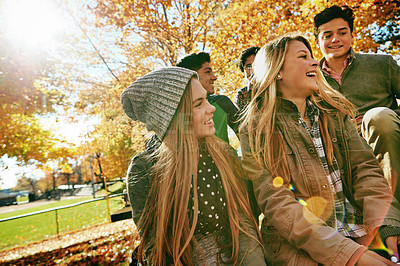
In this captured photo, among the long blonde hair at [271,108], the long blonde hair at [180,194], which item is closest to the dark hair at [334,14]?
the long blonde hair at [271,108]

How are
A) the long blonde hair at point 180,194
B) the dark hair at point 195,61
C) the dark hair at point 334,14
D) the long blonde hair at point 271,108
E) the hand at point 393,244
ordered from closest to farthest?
the hand at point 393,244 → the long blonde hair at point 180,194 → the long blonde hair at point 271,108 → the dark hair at point 334,14 → the dark hair at point 195,61

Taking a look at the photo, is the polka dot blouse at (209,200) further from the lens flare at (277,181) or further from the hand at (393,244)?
the hand at (393,244)

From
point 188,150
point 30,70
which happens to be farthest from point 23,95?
point 188,150

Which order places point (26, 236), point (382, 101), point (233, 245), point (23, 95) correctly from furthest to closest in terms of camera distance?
1. point (23, 95)
2. point (26, 236)
3. point (382, 101)
4. point (233, 245)

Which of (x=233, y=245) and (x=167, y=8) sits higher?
(x=167, y=8)

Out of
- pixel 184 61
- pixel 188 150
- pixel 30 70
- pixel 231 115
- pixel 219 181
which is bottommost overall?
pixel 219 181

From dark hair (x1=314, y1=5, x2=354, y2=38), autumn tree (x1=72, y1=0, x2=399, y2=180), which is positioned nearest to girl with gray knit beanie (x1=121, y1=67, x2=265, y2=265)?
dark hair (x1=314, y1=5, x2=354, y2=38)

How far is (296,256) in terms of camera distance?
1.52 metres

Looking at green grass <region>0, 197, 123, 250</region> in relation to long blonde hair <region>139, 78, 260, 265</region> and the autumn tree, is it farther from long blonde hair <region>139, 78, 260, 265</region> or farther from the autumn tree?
long blonde hair <region>139, 78, 260, 265</region>

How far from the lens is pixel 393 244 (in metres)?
1.45

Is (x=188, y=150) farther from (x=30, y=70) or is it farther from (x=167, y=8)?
(x=30, y=70)

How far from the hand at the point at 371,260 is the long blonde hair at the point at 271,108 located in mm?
611

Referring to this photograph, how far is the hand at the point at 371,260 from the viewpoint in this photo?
1.25 meters

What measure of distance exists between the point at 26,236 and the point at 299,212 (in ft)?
40.5
